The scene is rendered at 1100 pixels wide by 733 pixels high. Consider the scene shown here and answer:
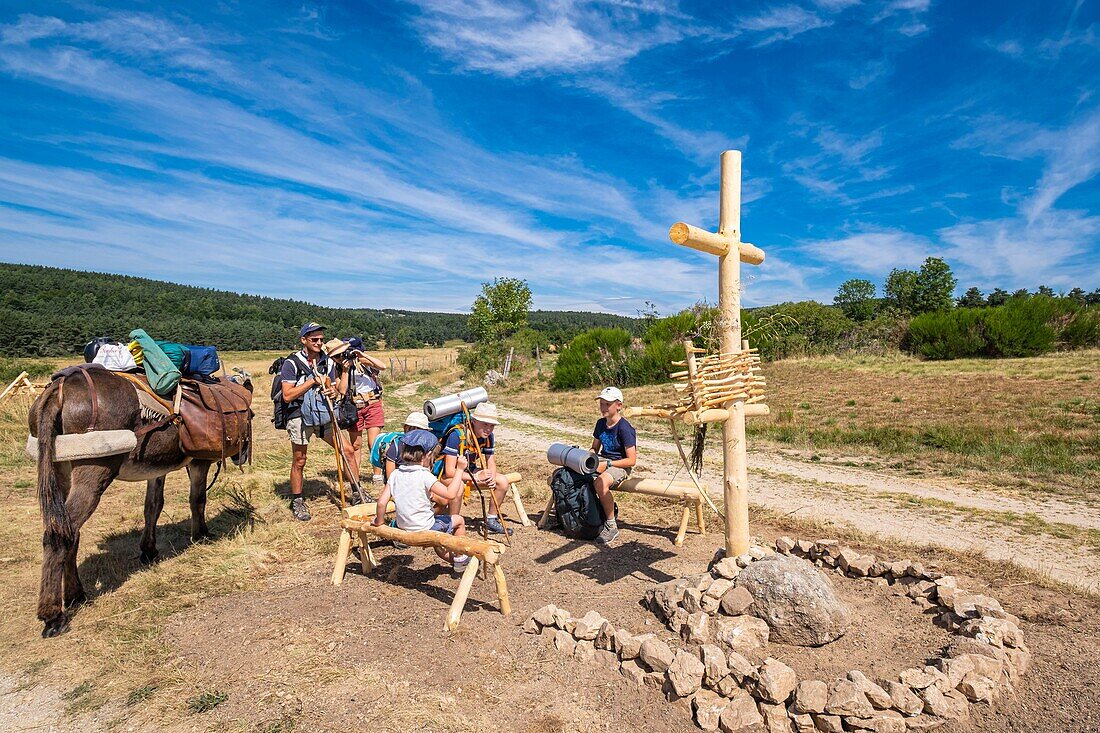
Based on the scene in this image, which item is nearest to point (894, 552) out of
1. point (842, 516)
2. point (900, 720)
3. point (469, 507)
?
point (842, 516)

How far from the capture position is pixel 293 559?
5.67 m

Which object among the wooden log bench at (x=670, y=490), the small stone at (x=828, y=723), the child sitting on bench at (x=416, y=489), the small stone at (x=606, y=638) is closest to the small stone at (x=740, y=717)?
the small stone at (x=828, y=723)

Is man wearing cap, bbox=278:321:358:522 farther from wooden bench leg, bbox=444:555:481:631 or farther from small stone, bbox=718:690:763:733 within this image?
small stone, bbox=718:690:763:733

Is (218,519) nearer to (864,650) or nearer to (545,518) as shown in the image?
(545,518)

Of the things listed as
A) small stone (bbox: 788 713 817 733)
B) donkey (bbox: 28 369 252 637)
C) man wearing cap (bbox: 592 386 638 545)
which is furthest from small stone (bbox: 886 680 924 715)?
donkey (bbox: 28 369 252 637)

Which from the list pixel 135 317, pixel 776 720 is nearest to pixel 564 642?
pixel 776 720

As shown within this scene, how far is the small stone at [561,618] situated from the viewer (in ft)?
13.4

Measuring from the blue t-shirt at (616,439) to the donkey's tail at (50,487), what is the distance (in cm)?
473

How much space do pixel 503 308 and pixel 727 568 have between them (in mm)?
30216

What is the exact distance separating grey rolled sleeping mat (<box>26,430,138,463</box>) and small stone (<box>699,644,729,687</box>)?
4.73m

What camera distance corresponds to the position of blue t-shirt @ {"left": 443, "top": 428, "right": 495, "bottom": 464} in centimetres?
594

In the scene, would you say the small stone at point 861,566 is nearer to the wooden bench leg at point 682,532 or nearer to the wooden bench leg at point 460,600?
the wooden bench leg at point 682,532

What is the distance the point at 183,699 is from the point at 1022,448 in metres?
12.2

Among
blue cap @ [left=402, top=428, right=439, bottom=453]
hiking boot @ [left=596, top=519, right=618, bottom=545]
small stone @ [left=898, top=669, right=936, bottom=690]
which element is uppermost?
blue cap @ [left=402, top=428, right=439, bottom=453]
